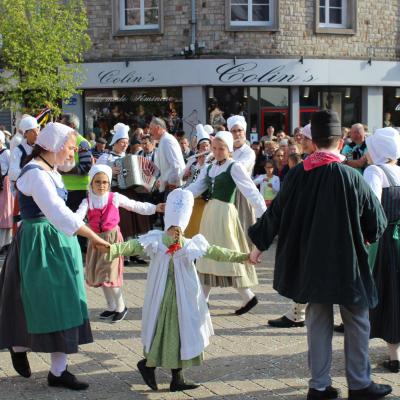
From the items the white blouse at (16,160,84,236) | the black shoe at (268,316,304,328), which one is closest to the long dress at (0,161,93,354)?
the white blouse at (16,160,84,236)

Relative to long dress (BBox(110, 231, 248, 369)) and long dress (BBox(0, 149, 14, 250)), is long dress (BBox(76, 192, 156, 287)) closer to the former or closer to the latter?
long dress (BBox(110, 231, 248, 369))

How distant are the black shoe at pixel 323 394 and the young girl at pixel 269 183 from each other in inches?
285

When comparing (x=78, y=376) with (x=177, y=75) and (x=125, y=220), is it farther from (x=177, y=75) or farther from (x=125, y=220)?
(x=177, y=75)

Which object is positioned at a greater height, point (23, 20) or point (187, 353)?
point (23, 20)

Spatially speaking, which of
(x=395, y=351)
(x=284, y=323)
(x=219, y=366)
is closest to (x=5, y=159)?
(x=284, y=323)

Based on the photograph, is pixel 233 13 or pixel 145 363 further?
pixel 233 13

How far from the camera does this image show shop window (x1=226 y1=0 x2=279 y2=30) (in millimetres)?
22578

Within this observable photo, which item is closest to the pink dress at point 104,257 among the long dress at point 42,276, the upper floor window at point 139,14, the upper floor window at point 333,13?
the long dress at point 42,276

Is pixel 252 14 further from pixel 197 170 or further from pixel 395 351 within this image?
pixel 395 351

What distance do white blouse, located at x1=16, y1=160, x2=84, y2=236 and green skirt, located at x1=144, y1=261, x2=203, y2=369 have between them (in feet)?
2.70

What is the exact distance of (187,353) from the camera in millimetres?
4949

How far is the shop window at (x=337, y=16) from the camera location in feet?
76.8

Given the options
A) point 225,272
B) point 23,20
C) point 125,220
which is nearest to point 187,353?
point 225,272

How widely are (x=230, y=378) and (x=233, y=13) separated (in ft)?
61.7
